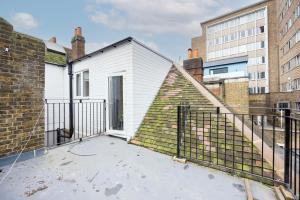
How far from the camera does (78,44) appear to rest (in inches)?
402

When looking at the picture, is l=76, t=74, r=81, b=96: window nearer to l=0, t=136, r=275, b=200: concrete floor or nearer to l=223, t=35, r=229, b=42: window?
l=0, t=136, r=275, b=200: concrete floor

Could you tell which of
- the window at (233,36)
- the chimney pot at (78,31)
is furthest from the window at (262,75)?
the chimney pot at (78,31)

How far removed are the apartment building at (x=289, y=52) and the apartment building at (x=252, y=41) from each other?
8.70ft

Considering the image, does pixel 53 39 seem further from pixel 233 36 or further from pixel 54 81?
pixel 233 36

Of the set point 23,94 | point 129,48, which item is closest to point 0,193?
point 23,94

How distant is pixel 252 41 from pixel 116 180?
3778 cm

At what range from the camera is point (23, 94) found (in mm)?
3857

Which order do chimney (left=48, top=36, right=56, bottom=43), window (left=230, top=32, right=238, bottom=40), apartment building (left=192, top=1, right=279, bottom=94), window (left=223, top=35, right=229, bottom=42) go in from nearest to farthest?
chimney (left=48, top=36, right=56, bottom=43) < apartment building (left=192, top=1, right=279, bottom=94) < window (left=230, top=32, right=238, bottom=40) < window (left=223, top=35, right=229, bottom=42)

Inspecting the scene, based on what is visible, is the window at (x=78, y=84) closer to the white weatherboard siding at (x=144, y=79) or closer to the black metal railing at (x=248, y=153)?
the white weatherboard siding at (x=144, y=79)

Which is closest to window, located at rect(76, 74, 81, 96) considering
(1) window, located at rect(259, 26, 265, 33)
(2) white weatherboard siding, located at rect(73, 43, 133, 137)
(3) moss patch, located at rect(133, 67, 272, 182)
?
(2) white weatherboard siding, located at rect(73, 43, 133, 137)

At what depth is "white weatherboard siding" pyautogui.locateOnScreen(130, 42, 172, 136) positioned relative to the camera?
611cm

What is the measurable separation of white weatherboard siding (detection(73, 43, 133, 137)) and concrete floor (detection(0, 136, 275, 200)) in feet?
6.78

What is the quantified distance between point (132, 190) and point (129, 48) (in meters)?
4.67

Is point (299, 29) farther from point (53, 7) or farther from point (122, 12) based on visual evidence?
point (53, 7)
